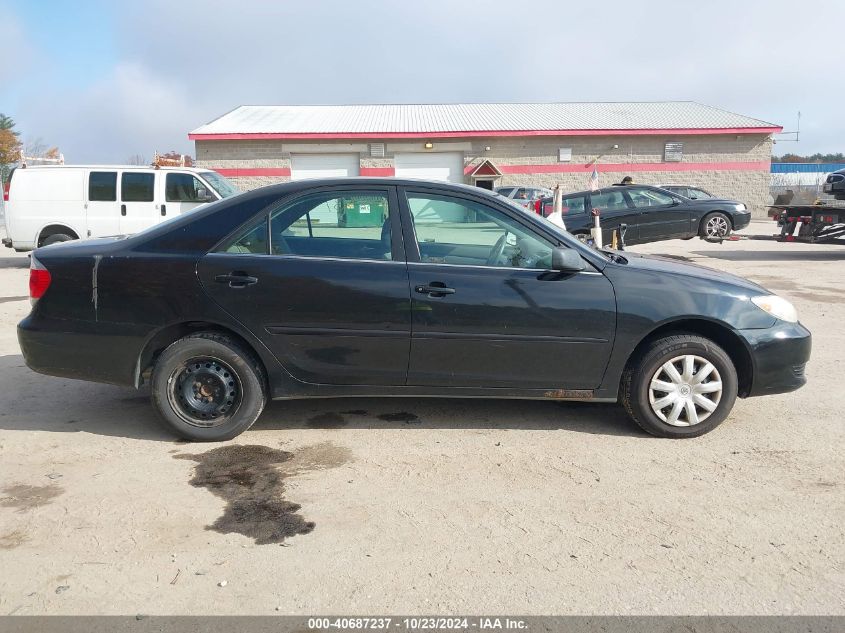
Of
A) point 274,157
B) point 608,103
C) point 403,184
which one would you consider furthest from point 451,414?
point 608,103

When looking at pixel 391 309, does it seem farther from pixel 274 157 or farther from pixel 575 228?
pixel 274 157

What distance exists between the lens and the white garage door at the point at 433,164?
32.2 metres

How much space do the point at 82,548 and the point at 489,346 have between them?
8.14 feet

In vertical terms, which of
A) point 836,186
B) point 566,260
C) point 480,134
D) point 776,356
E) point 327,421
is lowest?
point 327,421

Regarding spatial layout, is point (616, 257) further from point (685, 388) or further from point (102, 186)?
point (102, 186)

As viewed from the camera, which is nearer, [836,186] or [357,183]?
[357,183]

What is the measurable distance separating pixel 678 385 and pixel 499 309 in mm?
1263

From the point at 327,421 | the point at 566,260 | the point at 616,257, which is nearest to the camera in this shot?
the point at 566,260

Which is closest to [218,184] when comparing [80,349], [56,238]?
[56,238]

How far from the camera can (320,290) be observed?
4.41 metres

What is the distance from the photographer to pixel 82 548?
3279 millimetres

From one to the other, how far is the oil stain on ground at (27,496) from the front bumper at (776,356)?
13.8ft

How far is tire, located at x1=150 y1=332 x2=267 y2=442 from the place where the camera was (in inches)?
176

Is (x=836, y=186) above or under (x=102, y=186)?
above
